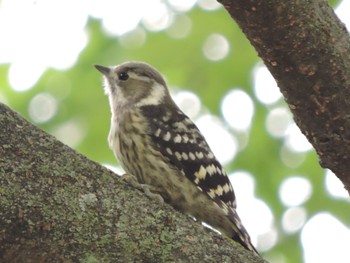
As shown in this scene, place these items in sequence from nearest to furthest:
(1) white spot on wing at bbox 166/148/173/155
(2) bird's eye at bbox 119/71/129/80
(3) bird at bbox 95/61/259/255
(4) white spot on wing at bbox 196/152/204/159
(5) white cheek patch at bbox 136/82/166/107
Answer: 1. (3) bird at bbox 95/61/259/255
2. (1) white spot on wing at bbox 166/148/173/155
3. (4) white spot on wing at bbox 196/152/204/159
4. (5) white cheek patch at bbox 136/82/166/107
5. (2) bird's eye at bbox 119/71/129/80

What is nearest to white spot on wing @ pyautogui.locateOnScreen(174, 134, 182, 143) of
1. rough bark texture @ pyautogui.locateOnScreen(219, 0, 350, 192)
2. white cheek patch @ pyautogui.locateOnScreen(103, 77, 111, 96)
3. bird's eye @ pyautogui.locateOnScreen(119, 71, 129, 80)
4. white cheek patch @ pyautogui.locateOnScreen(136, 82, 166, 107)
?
white cheek patch @ pyautogui.locateOnScreen(136, 82, 166, 107)

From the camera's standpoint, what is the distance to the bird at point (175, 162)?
3830mm

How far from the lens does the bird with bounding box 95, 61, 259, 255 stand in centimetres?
383

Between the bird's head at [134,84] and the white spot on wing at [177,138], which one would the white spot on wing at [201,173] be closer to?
the white spot on wing at [177,138]

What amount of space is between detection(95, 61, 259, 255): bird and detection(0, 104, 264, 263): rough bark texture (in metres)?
1.15

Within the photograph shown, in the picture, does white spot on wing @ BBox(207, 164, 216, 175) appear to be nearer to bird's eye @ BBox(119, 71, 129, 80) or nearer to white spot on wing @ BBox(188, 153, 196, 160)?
white spot on wing @ BBox(188, 153, 196, 160)

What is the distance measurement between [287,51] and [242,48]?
2.43 meters

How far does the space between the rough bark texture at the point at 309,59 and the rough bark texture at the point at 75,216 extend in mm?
491

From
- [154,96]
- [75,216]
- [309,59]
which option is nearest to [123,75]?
[154,96]

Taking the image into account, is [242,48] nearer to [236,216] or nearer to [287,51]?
[236,216]

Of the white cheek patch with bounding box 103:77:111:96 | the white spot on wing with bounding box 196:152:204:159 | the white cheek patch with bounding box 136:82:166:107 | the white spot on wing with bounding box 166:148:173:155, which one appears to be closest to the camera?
the white spot on wing with bounding box 166:148:173:155

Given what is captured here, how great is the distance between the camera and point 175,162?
13.0 ft

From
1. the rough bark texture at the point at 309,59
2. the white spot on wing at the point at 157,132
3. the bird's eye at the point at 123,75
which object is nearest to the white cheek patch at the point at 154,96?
the bird's eye at the point at 123,75

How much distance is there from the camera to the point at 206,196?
3.85 metres
